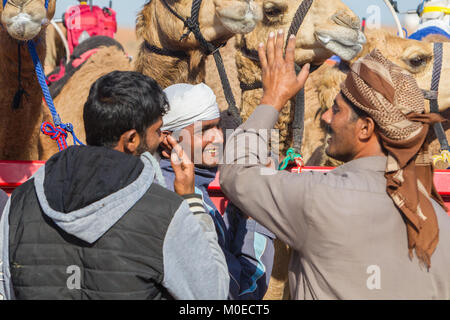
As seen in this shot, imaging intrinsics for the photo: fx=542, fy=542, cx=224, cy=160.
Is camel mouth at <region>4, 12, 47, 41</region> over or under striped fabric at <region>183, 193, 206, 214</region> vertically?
over

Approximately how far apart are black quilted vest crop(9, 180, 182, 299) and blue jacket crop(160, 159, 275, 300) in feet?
1.85

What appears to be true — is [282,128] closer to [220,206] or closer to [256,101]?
[256,101]

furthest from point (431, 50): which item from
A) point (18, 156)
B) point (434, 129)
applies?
point (18, 156)

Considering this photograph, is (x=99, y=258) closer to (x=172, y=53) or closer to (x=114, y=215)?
(x=114, y=215)

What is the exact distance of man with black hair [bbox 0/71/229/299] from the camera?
4.93 feet

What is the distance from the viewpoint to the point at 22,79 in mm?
3152

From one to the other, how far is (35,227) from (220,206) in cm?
135

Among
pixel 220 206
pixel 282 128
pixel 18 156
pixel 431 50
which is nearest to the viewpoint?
pixel 220 206

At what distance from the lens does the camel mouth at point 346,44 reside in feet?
10.6

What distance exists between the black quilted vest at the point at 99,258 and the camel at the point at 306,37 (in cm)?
208

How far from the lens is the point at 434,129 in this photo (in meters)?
4.00

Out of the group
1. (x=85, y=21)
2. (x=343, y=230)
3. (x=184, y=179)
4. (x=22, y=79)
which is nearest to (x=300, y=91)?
(x=22, y=79)

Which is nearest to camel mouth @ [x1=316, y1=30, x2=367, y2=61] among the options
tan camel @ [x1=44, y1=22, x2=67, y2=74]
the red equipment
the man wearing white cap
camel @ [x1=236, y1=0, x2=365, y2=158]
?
camel @ [x1=236, y1=0, x2=365, y2=158]

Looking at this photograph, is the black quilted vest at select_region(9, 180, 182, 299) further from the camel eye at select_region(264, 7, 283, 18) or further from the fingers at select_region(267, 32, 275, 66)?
the camel eye at select_region(264, 7, 283, 18)
